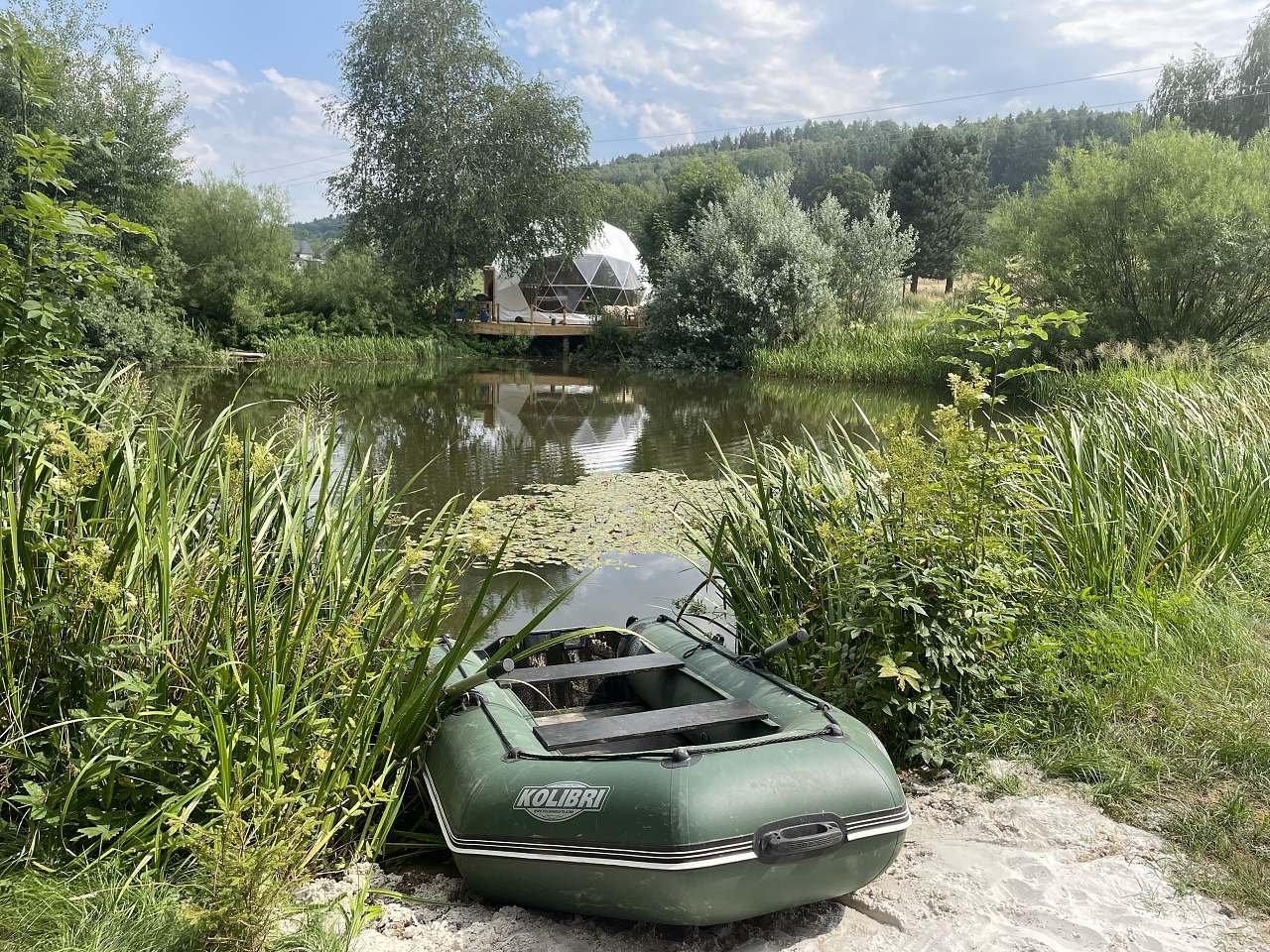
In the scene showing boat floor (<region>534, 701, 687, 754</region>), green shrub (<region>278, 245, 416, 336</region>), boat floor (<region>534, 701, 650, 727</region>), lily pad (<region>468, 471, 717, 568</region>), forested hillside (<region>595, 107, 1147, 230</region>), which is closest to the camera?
boat floor (<region>534, 701, 687, 754</region>)

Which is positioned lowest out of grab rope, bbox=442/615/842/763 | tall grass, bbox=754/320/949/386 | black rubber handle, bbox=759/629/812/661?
grab rope, bbox=442/615/842/763

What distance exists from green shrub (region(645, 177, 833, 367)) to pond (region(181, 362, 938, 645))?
1.68m

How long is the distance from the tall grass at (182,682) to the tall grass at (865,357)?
53.9ft

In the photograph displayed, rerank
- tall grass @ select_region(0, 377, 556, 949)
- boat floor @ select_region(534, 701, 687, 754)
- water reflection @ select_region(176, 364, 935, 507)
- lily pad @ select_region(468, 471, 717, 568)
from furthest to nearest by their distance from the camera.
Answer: water reflection @ select_region(176, 364, 935, 507), lily pad @ select_region(468, 471, 717, 568), boat floor @ select_region(534, 701, 687, 754), tall grass @ select_region(0, 377, 556, 949)

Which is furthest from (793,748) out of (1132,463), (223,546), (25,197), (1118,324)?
(1118,324)

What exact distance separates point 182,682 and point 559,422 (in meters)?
11.9

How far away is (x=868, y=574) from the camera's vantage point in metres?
3.38

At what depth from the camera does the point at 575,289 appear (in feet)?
100.0

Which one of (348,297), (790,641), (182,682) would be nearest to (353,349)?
(348,297)

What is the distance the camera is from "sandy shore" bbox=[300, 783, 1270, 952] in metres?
2.38

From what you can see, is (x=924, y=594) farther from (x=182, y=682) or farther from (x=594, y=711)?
(x=182, y=682)

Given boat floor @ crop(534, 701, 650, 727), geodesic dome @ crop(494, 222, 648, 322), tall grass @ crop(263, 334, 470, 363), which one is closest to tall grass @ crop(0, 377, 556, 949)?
boat floor @ crop(534, 701, 650, 727)

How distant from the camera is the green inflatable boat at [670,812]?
235 centimetres

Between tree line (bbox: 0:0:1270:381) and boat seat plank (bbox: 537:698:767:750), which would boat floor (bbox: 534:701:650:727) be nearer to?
boat seat plank (bbox: 537:698:767:750)
